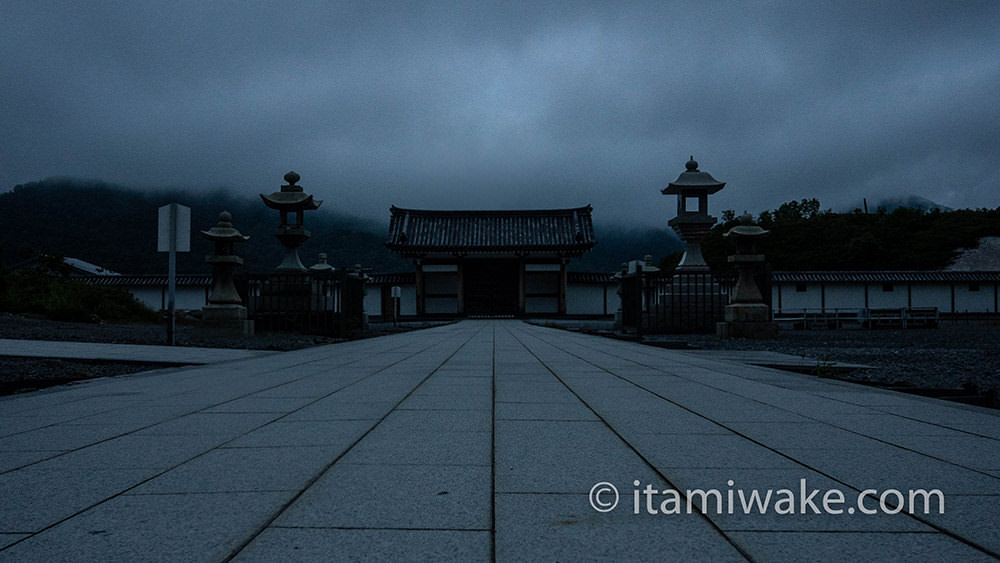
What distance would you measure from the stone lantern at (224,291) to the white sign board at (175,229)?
303 cm

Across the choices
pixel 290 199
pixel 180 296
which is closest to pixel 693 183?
pixel 290 199

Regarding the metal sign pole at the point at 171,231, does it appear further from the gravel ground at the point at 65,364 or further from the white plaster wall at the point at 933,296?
the white plaster wall at the point at 933,296

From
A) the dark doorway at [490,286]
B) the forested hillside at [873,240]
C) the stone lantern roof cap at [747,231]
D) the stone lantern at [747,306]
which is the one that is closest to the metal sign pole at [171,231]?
the stone lantern at [747,306]

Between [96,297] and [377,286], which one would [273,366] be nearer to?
[96,297]

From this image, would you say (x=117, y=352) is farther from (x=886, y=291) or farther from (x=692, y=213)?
(x=886, y=291)

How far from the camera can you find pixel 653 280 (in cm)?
1414

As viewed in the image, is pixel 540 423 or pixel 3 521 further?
pixel 540 423

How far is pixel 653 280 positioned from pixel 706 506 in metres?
13.0

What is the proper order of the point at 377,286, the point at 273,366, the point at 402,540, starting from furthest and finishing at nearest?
the point at 377,286
the point at 273,366
the point at 402,540

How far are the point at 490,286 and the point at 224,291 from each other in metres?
17.2

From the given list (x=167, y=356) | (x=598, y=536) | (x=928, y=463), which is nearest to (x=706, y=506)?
(x=598, y=536)

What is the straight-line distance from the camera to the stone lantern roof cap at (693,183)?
16.1 metres

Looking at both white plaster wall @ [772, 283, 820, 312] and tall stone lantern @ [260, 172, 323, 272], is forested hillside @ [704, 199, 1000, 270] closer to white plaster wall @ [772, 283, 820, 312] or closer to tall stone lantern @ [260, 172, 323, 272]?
white plaster wall @ [772, 283, 820, 312]

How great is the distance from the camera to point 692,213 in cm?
1592
